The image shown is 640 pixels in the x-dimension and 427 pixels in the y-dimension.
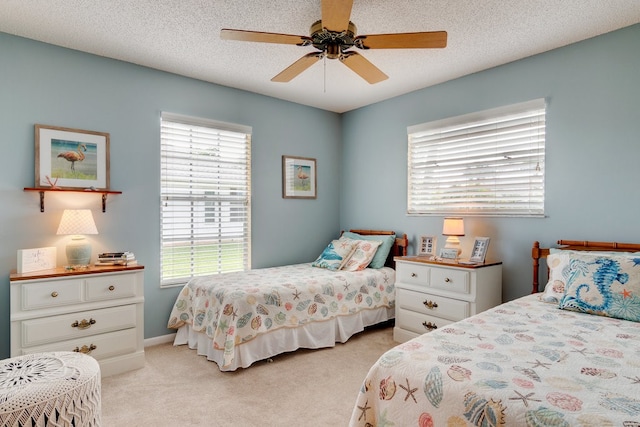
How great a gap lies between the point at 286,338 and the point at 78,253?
1831 millimetres

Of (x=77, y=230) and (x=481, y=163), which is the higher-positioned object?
(x=481, y=163)

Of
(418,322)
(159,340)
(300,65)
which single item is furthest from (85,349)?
(418,322)

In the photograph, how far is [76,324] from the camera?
270 cm

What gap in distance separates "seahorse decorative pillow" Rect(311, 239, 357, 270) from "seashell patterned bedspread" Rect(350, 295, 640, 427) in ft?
7.18

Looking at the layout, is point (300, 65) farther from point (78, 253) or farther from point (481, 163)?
point (78, 253)

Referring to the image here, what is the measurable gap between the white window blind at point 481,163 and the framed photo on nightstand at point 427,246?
0.30 m

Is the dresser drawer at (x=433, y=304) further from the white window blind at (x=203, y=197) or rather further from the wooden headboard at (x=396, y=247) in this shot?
the white window blind at (x=203, y=197)

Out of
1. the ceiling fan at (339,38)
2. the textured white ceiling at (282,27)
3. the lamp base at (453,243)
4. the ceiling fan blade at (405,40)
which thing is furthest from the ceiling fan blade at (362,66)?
the lamp base at (453,243)

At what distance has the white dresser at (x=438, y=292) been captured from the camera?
10.1 ft

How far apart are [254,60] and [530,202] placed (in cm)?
280

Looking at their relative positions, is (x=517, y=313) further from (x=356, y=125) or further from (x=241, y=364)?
(x=356, y=125)

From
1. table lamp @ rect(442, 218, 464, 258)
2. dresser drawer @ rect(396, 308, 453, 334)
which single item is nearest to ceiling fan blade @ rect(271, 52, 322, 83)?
table lamp @ rect(442, 218, 464, 258)

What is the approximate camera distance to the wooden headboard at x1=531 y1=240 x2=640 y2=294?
8.62 feet

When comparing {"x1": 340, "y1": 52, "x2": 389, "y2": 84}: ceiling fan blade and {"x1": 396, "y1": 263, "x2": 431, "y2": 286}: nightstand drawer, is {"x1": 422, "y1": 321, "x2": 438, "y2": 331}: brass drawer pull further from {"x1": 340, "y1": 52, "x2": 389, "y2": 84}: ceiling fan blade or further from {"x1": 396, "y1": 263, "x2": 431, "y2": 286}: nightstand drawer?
{"x1": 340, "y1": 52, "x2": 389, "y2": 84}: ceiling fan blade
